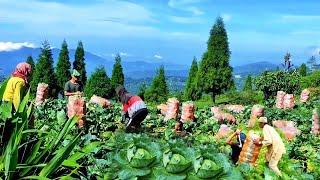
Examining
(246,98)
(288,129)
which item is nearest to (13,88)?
(288,129)

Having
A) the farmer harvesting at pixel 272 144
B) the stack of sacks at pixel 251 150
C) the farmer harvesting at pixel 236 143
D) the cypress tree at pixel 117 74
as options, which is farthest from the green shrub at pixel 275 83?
the farmer harvesting at pixel 272 144

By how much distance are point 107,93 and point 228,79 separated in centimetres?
1143

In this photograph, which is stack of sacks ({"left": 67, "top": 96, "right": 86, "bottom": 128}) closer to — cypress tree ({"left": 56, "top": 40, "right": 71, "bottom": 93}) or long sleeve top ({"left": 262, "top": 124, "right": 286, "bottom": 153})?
long sleeve top ({"left": 262, "top": 124, "right": 286, "bottom": 153})

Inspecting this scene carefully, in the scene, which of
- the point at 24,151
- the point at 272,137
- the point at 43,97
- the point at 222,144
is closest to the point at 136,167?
the point at 24,151

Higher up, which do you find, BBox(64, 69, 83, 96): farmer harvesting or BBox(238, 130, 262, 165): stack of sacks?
BBox(64, 69, 83, 96): farmer harvesting

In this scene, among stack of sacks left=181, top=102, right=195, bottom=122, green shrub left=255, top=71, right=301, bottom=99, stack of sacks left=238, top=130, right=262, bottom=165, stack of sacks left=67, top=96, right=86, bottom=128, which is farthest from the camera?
green shrub left=255, top=71, right=301, bottom=99

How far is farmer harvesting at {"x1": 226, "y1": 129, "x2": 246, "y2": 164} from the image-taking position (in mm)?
10703

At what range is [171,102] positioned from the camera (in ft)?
61.0

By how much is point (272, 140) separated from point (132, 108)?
4.55m

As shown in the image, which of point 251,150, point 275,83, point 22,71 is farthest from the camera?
point 275,83

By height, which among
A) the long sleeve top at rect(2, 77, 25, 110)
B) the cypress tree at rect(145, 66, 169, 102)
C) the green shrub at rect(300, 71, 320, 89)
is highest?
the long sleeve top at rect(2, 77, 25, 110)

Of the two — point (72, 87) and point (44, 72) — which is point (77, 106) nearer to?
point (72, 87)

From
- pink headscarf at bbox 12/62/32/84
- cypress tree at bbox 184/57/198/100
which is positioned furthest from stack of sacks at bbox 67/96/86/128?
cypress tree at bbox 184/57/198/100

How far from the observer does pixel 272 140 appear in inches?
351
